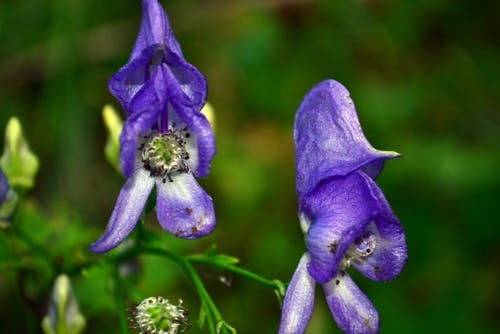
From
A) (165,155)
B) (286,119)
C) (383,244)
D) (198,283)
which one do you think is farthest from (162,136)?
(286,119)

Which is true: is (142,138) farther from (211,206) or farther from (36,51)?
(36,51)

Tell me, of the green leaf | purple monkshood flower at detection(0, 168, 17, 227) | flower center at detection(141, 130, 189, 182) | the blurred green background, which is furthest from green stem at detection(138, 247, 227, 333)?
the blurred green background

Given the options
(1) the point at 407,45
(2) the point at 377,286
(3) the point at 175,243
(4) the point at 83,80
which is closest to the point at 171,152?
(3) the point at 175,243

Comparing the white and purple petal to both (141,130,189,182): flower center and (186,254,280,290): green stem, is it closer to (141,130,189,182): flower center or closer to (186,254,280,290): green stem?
(141,130,189,182): flower center

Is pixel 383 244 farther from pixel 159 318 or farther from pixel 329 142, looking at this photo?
pixel 159 318

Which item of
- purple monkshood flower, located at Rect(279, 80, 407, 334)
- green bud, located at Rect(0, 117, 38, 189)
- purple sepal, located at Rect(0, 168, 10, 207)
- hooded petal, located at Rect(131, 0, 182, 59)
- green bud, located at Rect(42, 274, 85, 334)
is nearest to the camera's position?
purple monkshood flower, located at Rect(279, 80, 407, 334)
